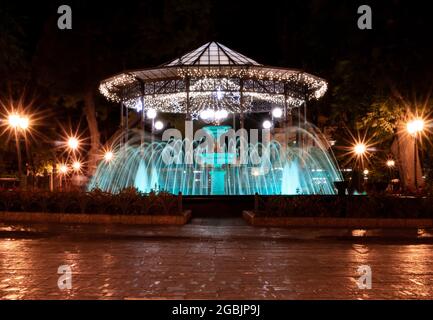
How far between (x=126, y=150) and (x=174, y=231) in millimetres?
13968

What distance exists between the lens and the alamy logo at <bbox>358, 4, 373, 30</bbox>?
28.5 m

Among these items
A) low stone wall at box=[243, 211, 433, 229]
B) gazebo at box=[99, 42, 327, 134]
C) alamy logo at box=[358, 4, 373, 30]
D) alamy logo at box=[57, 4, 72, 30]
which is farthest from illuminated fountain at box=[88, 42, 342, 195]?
alamy logo at box=[57, 4, 72, 30]

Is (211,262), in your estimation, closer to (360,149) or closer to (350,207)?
(350,207)

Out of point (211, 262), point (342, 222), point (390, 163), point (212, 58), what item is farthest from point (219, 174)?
point (390, 163)

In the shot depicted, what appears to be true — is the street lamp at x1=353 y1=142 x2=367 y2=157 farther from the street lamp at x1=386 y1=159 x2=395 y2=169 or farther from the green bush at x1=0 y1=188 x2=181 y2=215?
the green bush at x1=0 y1=188 x2=181 y2=215

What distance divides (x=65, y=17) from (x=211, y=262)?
111 feet

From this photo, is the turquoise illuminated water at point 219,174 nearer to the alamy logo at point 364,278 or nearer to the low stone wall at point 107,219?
the low stone wall at point 107,219

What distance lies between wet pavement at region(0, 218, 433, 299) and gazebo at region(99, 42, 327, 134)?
1007cm

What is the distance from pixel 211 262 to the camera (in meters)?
11.0

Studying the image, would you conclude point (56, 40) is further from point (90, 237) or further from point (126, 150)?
point (90, 237)

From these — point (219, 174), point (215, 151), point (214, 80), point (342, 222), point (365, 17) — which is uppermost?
point (365, 17)

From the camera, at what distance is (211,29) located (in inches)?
1842

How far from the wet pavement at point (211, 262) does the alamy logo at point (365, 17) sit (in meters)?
15.2

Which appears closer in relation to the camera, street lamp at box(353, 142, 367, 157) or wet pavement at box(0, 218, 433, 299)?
wet pavement at box(0, 218, 433, 299)
